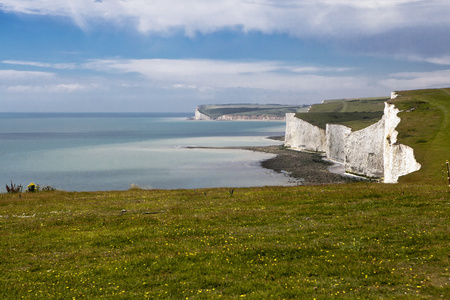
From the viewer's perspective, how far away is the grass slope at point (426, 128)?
42.8 metres

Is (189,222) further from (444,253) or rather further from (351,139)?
(351,139)

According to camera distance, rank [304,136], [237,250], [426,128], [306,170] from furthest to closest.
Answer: [304,136]
[306,170]
[426,128]
[237,250]

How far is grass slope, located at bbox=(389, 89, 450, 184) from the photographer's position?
42781 mm

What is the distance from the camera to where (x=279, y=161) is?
101 m

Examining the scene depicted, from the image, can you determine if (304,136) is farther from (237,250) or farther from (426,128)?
(237,250)

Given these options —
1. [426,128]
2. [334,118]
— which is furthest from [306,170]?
[334,118]

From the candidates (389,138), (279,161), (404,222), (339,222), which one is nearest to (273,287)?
(339,222)

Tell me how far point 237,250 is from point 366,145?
69992mm

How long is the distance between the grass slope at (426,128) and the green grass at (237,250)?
2171 centimetres

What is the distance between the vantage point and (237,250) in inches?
559

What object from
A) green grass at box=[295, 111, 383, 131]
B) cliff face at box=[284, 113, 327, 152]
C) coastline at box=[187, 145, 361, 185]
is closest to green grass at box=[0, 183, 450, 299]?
coastline at box=[187, 145, 361, 185]

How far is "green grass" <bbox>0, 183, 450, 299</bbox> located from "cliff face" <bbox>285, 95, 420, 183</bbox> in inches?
1272

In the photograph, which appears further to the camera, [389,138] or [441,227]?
[389,138]

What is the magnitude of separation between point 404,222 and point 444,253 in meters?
4.15
